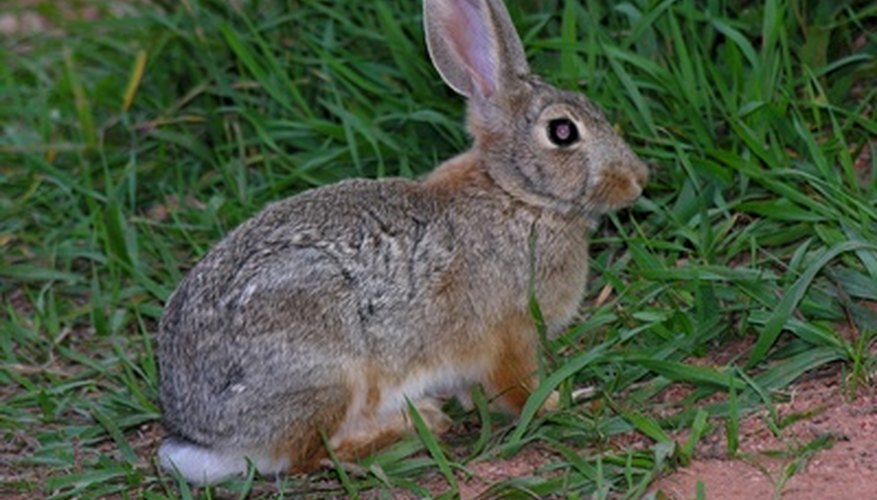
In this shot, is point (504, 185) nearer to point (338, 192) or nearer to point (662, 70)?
point (338, 192)

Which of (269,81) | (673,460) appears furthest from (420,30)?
(673,460)

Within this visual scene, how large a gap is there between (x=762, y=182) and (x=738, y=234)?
0.59 feet

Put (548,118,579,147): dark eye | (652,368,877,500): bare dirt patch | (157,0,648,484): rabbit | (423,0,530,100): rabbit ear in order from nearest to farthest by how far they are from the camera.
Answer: (652,368,877,500): bare dirt patch
(157,0,648,484): rabbit
(548,118,579,147): dark eye
(423,0,530,100): rabbit ear

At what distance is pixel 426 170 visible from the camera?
6.40 metres

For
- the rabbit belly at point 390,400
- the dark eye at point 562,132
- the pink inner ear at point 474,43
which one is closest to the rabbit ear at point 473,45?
the pink inner ear at point 474,43

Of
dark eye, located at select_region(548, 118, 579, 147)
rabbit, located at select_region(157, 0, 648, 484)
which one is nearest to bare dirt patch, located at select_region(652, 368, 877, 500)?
rabbit, located at select_region(157, 0, 648, 484)

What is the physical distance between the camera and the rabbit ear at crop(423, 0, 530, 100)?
217 inches

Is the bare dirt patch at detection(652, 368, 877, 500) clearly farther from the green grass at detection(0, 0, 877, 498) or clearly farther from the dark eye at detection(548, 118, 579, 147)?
the dark eye at detection(548, 118, 579, 147)

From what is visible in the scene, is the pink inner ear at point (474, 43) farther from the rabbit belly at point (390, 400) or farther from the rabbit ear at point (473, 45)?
the rabbit belly at point (390, 400)

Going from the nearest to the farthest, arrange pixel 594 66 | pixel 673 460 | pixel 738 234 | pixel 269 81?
pixel 673 460 → pixel 738 234 → pixel 594 66 → pixel 269 81

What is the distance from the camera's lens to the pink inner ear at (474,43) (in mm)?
5512

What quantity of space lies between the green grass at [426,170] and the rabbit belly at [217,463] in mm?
51

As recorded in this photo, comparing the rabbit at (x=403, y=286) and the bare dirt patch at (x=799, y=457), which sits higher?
the rabbit at (x=403, y=286)

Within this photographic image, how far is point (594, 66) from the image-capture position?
6.17 metres
